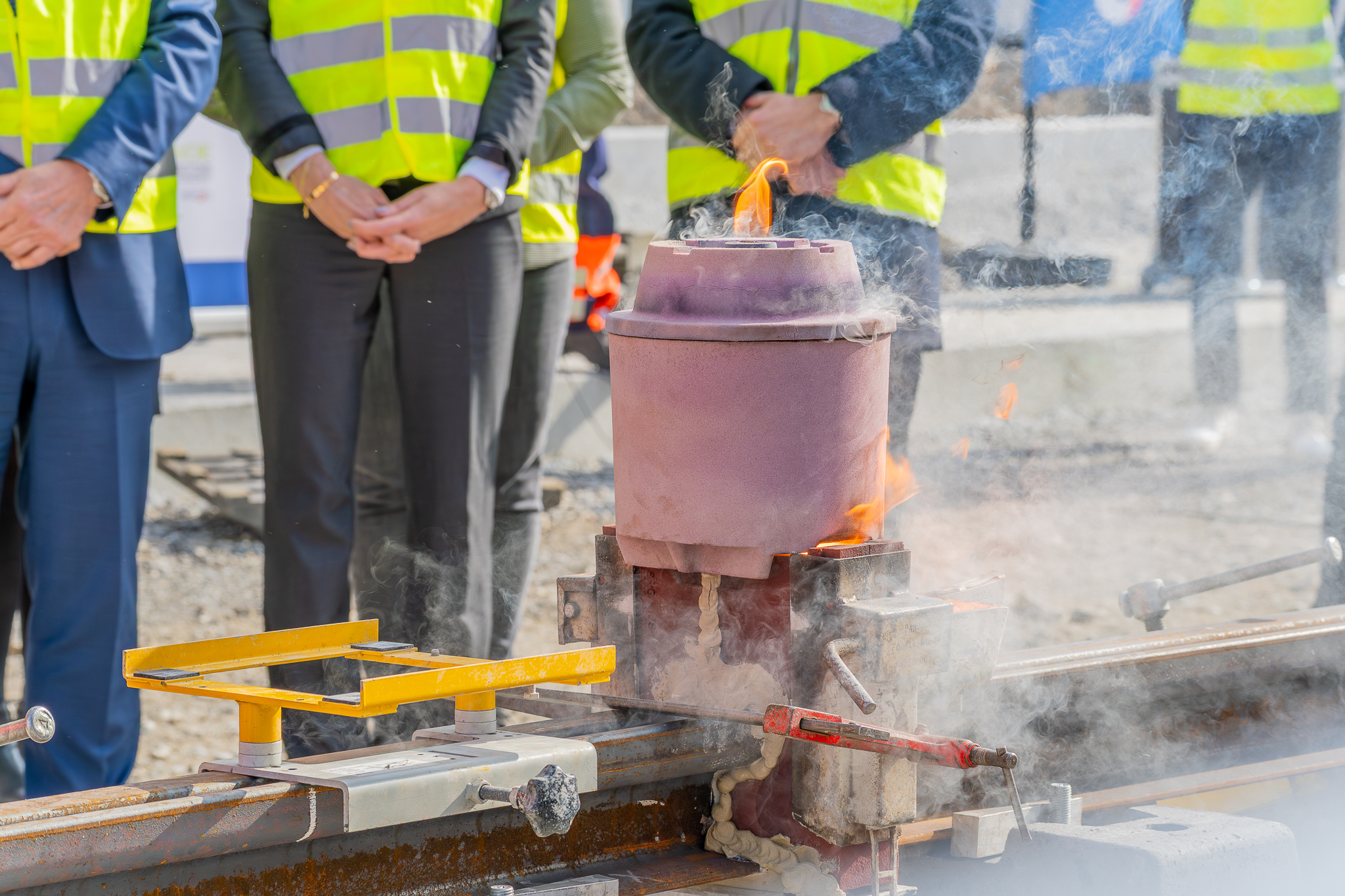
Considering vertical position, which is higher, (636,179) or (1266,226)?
(636,179)

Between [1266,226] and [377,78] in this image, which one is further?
[1266,226]

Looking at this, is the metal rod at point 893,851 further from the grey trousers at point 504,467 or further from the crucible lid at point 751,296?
the grey trousers at point 504,467

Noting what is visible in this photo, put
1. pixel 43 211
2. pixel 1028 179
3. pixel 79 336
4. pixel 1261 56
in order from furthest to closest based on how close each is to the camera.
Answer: pixel 1261 56 < pixel 1028 179 < pixel 79 336 < pixel 43 211

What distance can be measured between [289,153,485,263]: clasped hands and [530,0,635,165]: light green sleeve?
1.76ft

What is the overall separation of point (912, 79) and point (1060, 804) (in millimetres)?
1508

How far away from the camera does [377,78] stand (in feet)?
10.8

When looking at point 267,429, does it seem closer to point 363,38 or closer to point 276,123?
point 276,123

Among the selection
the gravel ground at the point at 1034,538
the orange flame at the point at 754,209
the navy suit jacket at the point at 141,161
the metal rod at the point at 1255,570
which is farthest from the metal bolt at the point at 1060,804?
the navy suit jacket at the point at 141,161

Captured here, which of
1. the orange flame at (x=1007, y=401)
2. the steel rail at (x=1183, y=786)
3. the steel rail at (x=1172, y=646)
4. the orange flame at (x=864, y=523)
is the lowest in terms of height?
the steel rail at (x=1183, y=786)

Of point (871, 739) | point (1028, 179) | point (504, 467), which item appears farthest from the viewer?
point (1028, 179)

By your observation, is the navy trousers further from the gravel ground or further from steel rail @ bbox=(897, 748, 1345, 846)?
steel rail @ bbox=(897, 748, 1345, 846)

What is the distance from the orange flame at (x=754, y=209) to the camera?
2.59 meters

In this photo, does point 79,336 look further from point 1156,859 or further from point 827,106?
point 1156,859

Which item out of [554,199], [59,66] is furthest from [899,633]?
[554,199]
